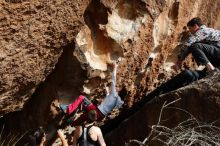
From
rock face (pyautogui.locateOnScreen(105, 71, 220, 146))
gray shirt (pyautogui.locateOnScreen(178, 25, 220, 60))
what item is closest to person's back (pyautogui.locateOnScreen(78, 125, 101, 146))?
rock face (pyautogui.locateOnScreen(105, 71, 220, 146))

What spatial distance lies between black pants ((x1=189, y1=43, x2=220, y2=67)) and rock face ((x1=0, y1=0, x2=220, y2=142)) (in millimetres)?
898

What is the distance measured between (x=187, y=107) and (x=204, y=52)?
82cm

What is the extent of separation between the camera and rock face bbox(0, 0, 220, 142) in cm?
711

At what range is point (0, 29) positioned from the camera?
6.81 m

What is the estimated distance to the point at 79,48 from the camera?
26.0 ft

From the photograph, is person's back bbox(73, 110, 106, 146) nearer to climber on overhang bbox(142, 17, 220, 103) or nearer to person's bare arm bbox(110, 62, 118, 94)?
person's bare arm bbox(110, 62, 118, 94)

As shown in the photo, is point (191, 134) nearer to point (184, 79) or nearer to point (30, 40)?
point (184, 79)

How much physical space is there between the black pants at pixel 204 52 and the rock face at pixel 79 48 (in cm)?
90

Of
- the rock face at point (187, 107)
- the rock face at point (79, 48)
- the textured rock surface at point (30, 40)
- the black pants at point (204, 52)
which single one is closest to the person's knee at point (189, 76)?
the black pants at point (204, 52)

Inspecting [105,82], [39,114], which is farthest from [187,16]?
[39,114]

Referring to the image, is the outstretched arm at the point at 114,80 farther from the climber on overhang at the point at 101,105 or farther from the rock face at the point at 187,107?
the rock face at the point at 187,107

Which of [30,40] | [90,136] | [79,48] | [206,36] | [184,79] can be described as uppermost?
[30,40]

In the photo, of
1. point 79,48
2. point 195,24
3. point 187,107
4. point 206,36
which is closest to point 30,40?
point 79,48

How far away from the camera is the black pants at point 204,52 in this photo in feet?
25.5
